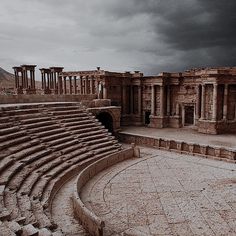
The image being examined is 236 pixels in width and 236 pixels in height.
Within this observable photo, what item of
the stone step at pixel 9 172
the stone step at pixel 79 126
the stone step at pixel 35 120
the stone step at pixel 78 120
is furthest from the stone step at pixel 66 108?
the stone step at pixel 9 172

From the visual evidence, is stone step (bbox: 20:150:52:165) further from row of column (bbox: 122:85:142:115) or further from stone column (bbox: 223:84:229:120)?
stone column (bbox: 223:84:229:120)

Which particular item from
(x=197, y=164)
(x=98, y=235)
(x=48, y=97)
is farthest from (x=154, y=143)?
(x=98, y=235)

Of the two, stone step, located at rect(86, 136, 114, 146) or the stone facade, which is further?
the stone facade

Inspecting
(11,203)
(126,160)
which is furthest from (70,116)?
(11,203)

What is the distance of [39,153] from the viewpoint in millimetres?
11109

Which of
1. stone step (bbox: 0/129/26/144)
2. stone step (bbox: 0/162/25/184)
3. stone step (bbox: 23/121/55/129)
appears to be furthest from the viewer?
stone step (bbox: 23/121/55/129)

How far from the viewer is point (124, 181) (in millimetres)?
11242

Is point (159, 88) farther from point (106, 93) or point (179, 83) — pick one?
point (106, 93)

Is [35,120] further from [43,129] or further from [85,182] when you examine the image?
[85,182]

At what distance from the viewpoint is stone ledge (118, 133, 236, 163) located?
1449 centimetres

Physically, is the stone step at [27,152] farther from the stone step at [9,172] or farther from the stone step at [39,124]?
the stone step at [39,124]

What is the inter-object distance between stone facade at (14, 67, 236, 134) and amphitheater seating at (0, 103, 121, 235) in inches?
276

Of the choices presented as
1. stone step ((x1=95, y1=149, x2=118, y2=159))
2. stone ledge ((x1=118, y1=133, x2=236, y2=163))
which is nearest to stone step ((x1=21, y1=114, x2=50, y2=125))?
stone step ((x1=95, y1=149, x2=118, y2=159))

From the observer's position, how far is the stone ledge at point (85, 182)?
22.2 feet
